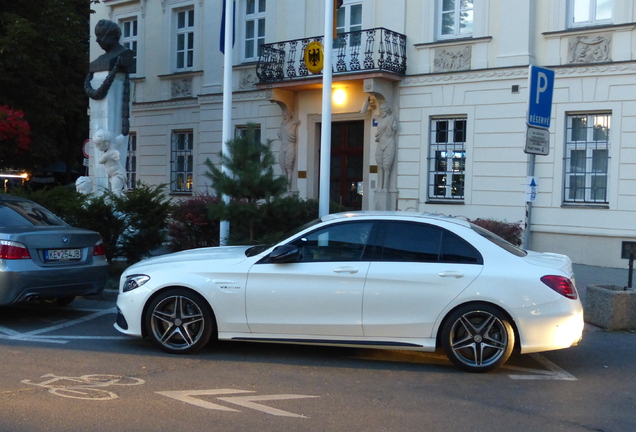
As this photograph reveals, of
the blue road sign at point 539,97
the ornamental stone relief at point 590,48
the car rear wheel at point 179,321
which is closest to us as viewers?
the car rear wheel at point 179,321

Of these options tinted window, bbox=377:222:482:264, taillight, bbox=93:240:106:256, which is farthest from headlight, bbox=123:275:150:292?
tinted window, bbox=377:222:482:264

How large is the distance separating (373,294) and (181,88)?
18370mm

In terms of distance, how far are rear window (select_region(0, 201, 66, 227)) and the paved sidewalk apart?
8.09m

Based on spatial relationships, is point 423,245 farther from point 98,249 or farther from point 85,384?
point 98,249

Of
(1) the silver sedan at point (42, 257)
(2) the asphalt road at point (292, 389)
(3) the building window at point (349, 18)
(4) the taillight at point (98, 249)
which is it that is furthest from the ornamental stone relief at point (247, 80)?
(2) the asphalt road at point (292, 389)

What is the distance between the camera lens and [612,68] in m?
15.8

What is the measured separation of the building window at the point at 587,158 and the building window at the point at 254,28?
9427 mm

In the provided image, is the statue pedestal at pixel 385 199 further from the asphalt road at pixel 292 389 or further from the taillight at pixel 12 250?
the taillight at pixel 12 250

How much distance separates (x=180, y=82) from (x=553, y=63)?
1215cm

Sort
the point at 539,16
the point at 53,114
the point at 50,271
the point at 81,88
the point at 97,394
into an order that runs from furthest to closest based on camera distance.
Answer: the point at 81,88 → the point at 53,114 → the point at 539,16 → the point at 50,271 → the point at 97,394

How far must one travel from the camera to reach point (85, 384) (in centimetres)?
630

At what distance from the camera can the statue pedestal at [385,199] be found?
18872 mm

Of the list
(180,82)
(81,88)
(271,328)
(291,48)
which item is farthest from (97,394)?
(81,88)

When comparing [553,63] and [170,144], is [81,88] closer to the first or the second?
[170,144]
